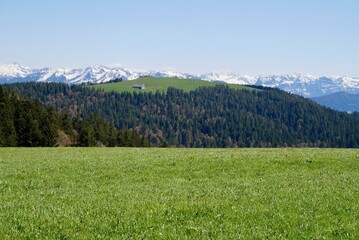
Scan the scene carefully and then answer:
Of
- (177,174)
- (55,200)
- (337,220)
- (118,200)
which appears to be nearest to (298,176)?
(177,174)

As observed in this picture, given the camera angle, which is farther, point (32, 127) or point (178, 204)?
point (32, 127)

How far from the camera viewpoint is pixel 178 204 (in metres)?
15.5

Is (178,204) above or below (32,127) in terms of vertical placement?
above

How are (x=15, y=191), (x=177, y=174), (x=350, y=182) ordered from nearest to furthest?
(x=15, y=191), (x=350, y=182), (x=177, y=174)

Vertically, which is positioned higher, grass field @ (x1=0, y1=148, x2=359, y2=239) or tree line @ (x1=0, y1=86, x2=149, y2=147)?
grass field @ (x1=0, y1=148, x2=359, y2=239)

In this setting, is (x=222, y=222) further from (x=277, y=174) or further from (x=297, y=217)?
(x=277, y=174)

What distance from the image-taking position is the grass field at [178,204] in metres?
12.3

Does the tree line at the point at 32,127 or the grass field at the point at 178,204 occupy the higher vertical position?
the grass field at the point at 178,204

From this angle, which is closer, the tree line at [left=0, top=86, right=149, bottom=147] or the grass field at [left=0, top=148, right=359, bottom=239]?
the grass field at [left=0, top=148, right=359, bottom=239]

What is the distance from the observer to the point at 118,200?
16.8 metres

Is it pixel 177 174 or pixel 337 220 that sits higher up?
pixel 337 220

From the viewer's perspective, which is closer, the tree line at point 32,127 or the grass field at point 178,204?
the grass field at point 178,204

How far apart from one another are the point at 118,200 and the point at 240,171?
1416 centimetres

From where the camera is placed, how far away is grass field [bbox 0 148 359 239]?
40.2 ft
